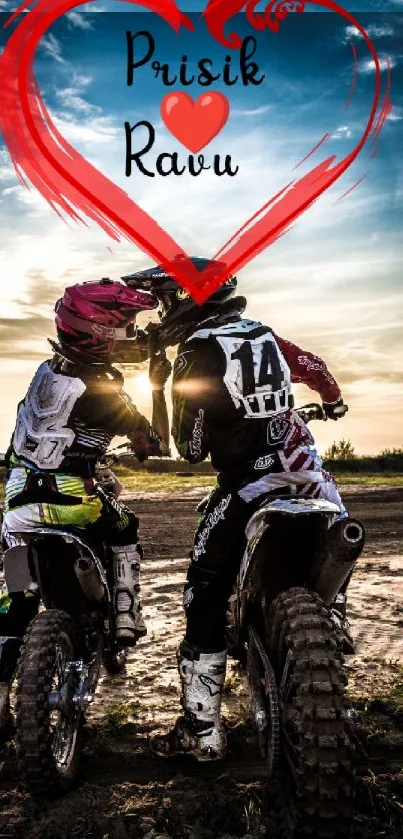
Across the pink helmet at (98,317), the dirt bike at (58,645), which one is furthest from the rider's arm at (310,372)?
the dirt bike at (58,645)

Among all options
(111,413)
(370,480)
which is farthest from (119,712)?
(370,480)

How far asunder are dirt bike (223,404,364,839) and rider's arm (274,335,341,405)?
4.02 ft

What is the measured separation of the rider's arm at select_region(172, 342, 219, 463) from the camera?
3.79 metres

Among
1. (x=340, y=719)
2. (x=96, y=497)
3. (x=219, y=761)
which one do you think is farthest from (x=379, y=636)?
(x=340, y=719)

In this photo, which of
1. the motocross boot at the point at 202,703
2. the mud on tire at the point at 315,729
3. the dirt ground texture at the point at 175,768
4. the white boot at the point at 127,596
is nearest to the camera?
the mud on tire at the point at 315,729

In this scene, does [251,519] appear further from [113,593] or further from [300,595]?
[113,593]

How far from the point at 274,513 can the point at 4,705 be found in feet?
6.45

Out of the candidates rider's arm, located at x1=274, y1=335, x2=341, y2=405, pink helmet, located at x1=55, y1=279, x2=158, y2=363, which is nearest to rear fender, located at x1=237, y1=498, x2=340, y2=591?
rider's arm, located at x1=274, y1=335, x2=341, y2=405

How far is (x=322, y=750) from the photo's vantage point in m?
2.93

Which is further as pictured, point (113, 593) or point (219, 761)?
point (113, 593)

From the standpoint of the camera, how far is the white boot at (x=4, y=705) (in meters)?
4.24

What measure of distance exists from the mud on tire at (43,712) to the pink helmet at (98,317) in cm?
141

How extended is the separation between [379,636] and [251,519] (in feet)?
10.4

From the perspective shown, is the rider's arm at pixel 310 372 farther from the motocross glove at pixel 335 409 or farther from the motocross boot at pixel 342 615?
the motocross boot at pixel 342 615
